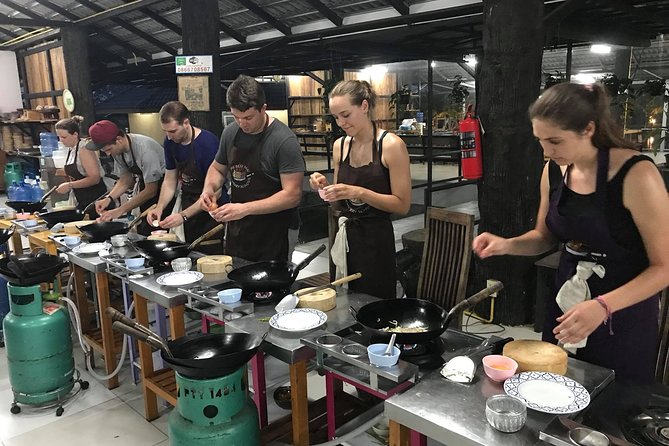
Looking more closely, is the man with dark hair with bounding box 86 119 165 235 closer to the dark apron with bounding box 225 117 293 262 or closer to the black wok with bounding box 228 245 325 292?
the dark apron with bounding box 225 117 293 262

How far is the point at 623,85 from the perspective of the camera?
19.5 feet

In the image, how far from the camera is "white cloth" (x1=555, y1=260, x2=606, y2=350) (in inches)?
64.7

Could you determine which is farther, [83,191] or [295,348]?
[83,191]

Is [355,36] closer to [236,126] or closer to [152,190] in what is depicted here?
[152,190]

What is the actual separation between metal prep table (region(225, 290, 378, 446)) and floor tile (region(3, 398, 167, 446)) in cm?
115

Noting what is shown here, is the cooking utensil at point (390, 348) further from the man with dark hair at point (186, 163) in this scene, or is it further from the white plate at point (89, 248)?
the white plate at point (89, 248)

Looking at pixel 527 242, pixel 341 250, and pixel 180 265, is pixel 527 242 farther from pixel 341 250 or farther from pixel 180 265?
pixel 180 265

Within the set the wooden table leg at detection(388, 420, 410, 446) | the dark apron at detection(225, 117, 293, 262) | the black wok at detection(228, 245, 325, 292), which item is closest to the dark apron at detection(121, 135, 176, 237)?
the dark apron at detection(225, 117, 293, 262)

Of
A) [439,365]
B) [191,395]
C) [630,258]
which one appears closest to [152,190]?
[191,395]

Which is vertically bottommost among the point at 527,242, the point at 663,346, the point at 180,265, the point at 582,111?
the point at 663,346

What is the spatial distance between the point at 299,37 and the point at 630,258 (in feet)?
19.1

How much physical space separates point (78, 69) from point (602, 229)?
9.48 metres

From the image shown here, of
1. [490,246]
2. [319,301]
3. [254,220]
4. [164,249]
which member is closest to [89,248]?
[164,249]

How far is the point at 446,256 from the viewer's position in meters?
2.80
